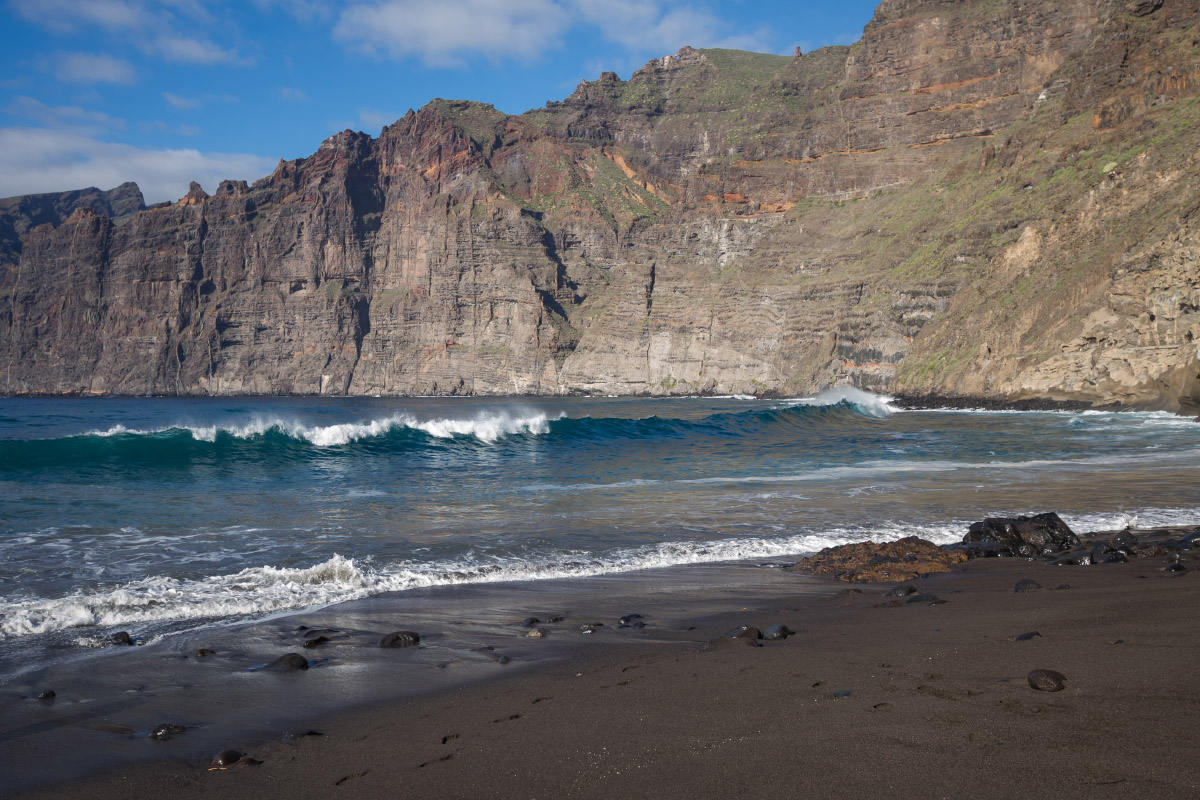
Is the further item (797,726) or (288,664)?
(288,664)

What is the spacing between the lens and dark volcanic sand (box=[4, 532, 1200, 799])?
3537mm

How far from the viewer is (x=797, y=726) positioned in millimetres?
4309

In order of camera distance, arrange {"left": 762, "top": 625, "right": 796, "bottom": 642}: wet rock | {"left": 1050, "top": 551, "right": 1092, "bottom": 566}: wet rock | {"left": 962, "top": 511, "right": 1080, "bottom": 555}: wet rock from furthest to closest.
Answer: {"left": 962, "top": 511, "right": 1080, "bottom": 555}: wet rock
{"left": 1050, "top": 551, "right": 1092, "bottom": 566}: wet rock
{"left": 762, "top": 625, "right": 796, "bottom": 642}: wet rock

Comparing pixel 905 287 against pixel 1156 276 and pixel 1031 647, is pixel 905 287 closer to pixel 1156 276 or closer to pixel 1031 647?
pixel 1156 276

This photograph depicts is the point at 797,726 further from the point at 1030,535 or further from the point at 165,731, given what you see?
the point at 1030,535

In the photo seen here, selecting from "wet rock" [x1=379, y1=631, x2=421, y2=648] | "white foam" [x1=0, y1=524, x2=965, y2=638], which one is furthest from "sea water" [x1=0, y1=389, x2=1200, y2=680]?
"wet rock" [x1=379, y1=631, x2=421, y2=648]

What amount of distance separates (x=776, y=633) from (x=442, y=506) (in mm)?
10491

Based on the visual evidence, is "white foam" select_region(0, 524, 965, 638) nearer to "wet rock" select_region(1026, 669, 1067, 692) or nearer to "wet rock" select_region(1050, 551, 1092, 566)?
"wet rock" select_region(1050, 551, 1092, 566)

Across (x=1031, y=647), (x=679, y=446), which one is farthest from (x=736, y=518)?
(x=679, y=446)

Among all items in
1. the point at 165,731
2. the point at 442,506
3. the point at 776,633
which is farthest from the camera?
the point at 442,506

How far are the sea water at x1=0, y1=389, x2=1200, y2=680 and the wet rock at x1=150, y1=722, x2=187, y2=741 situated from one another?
268cm

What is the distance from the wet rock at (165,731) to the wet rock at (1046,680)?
17.9ft

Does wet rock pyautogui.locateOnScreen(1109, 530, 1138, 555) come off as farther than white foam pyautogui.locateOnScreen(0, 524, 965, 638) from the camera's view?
Yes

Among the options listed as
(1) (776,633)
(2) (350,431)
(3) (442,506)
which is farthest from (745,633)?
(2) (350,431)
